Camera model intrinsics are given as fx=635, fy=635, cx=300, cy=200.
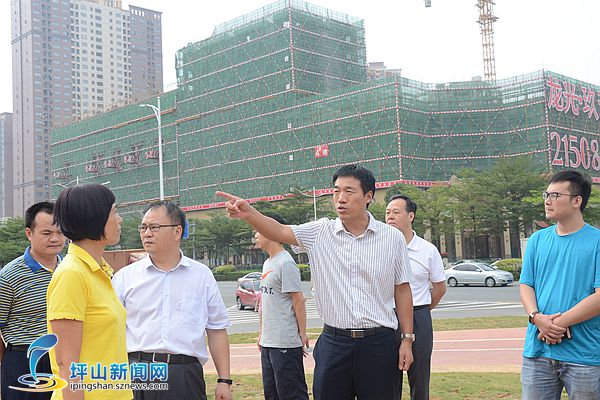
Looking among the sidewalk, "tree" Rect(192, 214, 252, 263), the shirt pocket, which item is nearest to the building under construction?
"tree" Rect(192, 214, 252, 263)

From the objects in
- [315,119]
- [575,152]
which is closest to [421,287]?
[575,152]

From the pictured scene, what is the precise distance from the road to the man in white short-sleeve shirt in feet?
27.6

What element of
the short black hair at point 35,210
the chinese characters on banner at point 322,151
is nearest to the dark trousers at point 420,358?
the short black hair at point 35,210

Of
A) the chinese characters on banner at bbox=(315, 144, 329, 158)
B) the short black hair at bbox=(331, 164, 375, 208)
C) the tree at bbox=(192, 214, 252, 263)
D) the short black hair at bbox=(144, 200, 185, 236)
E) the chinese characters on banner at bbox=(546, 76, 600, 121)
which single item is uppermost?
the chinese characters on banner at bbox=(546, 76, 600, 121)

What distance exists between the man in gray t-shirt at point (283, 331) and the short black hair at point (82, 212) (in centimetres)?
240

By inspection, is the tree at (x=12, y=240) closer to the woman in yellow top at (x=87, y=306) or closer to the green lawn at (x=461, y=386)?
the green lawn at (x=461, y=386)

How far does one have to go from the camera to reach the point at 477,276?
2609cm

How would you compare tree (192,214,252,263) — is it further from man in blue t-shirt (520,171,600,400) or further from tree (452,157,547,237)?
man in blue t-shirt (520,171,600,400)

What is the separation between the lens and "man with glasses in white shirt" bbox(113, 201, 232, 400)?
3447 millimetres

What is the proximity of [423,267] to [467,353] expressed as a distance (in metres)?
4.52

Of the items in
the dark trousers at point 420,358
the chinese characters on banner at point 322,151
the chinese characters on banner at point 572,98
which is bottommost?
the dark trousers at point 420,358

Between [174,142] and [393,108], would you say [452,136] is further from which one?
[174,142]

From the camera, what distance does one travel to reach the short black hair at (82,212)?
2.77m

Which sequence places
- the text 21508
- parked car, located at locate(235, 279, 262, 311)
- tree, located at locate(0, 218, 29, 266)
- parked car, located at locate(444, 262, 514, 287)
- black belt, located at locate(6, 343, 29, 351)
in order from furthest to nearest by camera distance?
the text 21508 < tree, located at locate(0, 218, 29, 266) < parked car, located at locate(444, 262, 514, 287) < parked car, located at locate(235, 279, 262, 311) < black belt, located at locate(6, 343, 29, 351)
